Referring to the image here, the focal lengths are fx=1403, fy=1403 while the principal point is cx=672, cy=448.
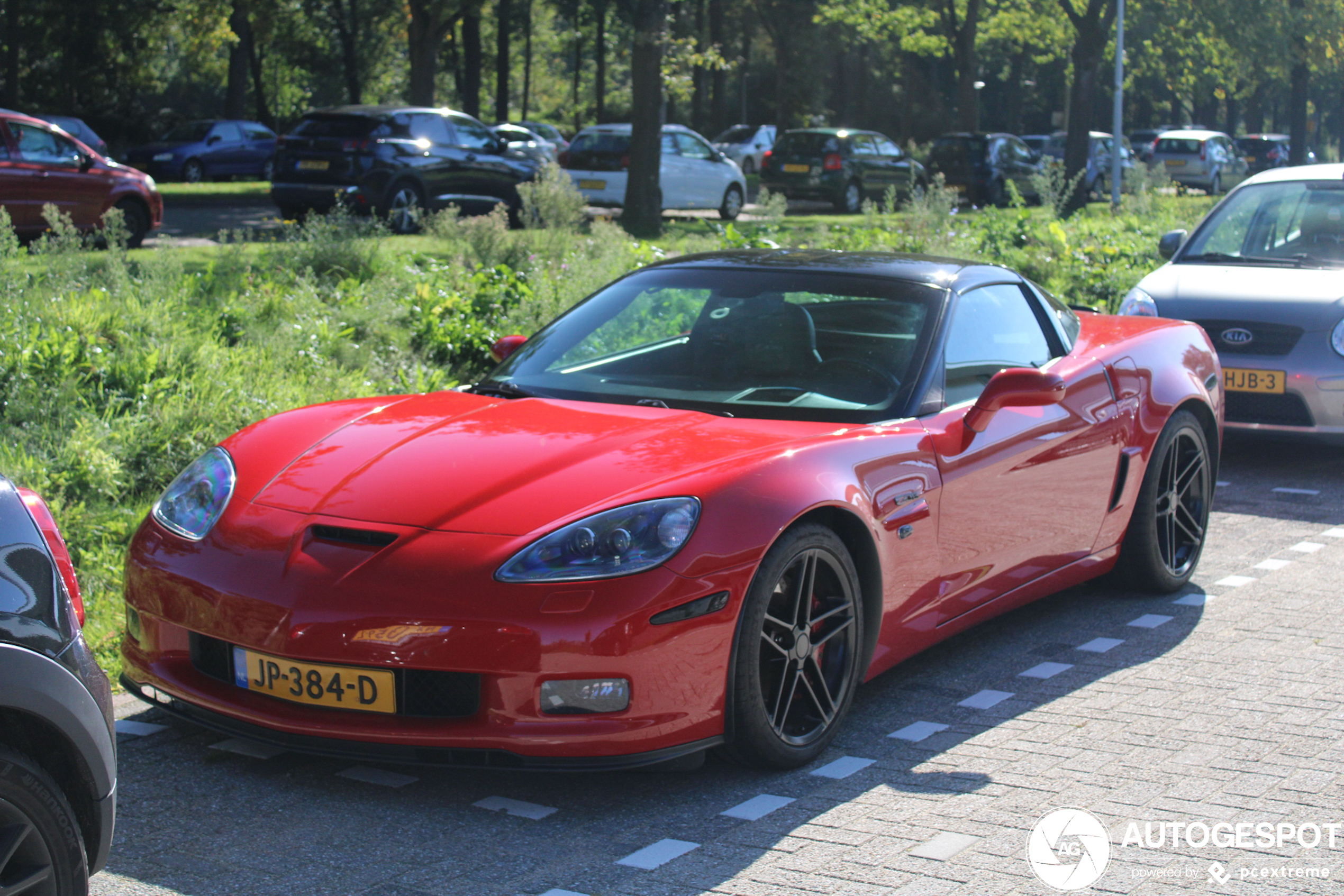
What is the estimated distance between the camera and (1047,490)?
16.1 ft

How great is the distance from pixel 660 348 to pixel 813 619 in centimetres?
141

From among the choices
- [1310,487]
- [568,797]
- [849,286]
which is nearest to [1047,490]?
[849,286]

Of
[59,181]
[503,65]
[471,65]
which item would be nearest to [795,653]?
[59,181]

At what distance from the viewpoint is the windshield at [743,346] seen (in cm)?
449

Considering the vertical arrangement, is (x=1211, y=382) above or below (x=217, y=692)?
above

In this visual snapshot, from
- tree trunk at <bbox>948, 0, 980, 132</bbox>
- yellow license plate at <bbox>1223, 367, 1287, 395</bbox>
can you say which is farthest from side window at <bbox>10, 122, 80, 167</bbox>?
tree trunk at <bbox>948, 0, 980, 132</bbox>

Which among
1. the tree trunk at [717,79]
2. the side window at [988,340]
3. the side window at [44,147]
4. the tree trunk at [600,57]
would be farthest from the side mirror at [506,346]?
the tree trunk at [600,57]

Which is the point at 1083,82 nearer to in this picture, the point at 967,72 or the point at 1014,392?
the point at 967,72

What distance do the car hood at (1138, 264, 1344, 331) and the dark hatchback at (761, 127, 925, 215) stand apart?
1864 cm

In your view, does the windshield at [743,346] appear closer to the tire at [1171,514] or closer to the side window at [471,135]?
the tire at [1171,514]

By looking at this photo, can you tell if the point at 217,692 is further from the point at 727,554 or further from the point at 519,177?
the point at 519,177

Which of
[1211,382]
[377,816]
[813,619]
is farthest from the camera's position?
[1211,382]

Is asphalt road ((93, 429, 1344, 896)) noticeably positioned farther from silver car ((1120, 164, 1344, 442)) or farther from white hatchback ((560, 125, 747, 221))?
white hatchback ((560, 125, 747, 221))

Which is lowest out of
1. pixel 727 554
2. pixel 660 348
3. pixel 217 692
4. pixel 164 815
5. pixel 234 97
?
pixel 164 815
